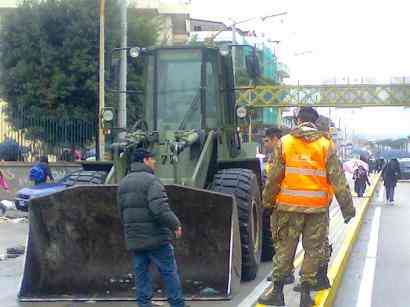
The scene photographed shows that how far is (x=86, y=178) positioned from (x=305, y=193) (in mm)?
4113

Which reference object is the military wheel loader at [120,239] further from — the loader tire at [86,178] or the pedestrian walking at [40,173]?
the pedestrian walking at [40,173]

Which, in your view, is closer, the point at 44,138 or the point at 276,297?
the point at 276,297

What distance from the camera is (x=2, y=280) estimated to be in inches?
437

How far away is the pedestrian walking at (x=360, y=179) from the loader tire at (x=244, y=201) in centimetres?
1848

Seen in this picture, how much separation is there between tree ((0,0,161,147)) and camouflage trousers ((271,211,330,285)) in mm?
21894

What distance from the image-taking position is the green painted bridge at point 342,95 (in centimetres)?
5431

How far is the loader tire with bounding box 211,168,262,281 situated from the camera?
10.1 m

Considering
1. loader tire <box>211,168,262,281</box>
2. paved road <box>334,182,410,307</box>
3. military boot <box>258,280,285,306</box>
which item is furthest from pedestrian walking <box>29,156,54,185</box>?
military boot <box>258,280,285,306</box>

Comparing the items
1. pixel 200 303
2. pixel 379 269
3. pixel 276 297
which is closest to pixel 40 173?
pixel 379 269

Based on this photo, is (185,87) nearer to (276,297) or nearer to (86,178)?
(86,178)

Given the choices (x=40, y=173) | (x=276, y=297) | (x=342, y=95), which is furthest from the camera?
(x=342, y=95)

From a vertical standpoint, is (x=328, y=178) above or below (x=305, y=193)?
above

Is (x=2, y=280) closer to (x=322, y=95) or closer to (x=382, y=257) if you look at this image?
(x=382, y=257)

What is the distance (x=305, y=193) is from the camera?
7.42m
